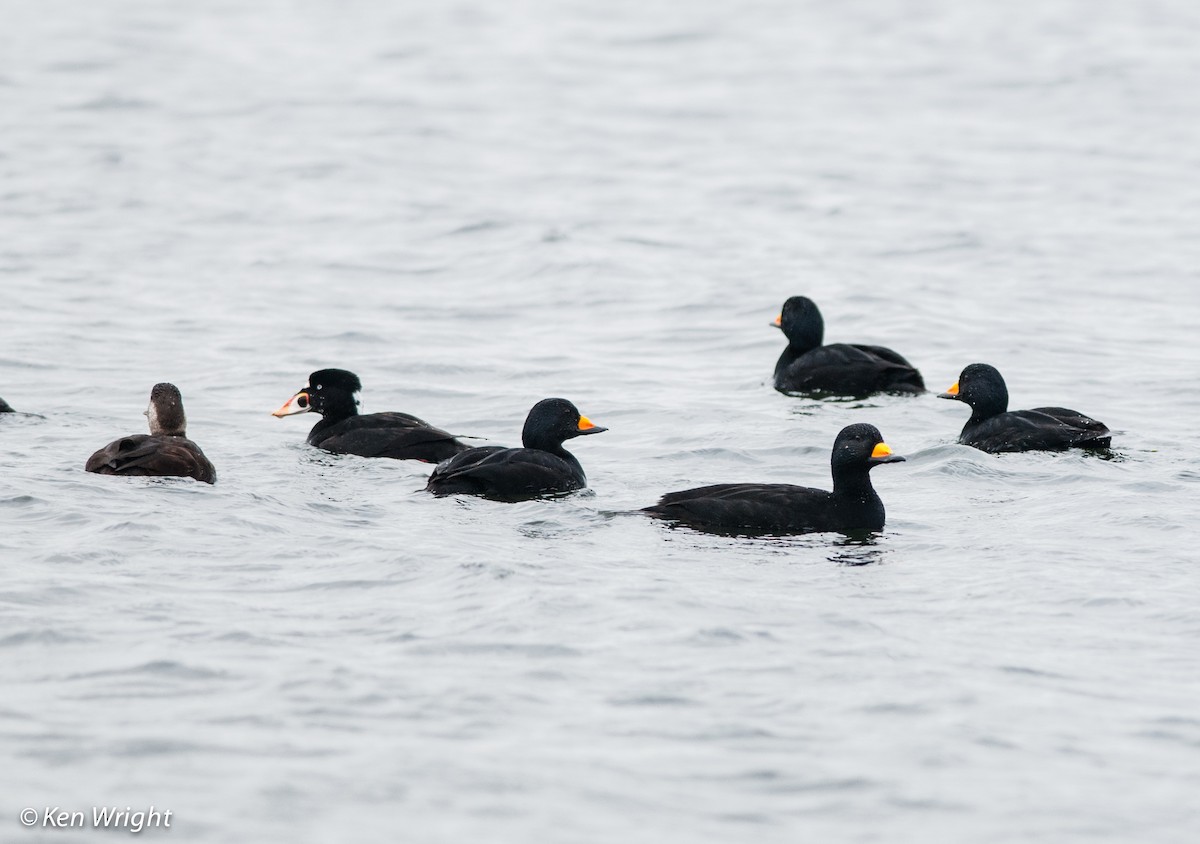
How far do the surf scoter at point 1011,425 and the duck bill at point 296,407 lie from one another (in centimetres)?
509

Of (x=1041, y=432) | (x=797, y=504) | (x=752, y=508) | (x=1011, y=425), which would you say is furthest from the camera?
(x=1011, y=425)

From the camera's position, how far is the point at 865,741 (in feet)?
25.5

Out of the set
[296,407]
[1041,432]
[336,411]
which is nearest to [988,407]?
[1041,432]

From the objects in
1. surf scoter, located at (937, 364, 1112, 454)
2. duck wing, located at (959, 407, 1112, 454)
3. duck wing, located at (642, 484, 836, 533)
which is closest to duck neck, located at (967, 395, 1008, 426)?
surf scoter, located at (937, 364, 1112, 454)

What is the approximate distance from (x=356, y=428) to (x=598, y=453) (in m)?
1.92

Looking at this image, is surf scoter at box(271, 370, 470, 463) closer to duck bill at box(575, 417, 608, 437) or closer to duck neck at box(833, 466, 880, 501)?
duck bill at box(575, 417, 608, 437)

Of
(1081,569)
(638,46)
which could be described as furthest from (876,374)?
(638,46)

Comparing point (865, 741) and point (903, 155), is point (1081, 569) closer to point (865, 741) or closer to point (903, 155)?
point (865, 741)

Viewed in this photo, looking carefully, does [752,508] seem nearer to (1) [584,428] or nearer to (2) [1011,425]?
(1) [584,428]

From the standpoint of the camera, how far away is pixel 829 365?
53.4ft

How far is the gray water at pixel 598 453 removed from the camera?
744 cm

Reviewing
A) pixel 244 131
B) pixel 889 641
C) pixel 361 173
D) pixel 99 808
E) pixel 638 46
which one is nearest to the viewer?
pixel 99 808

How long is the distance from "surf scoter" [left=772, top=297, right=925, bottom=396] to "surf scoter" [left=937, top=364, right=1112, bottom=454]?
5.58 feet

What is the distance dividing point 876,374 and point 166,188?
1408 centimetres
